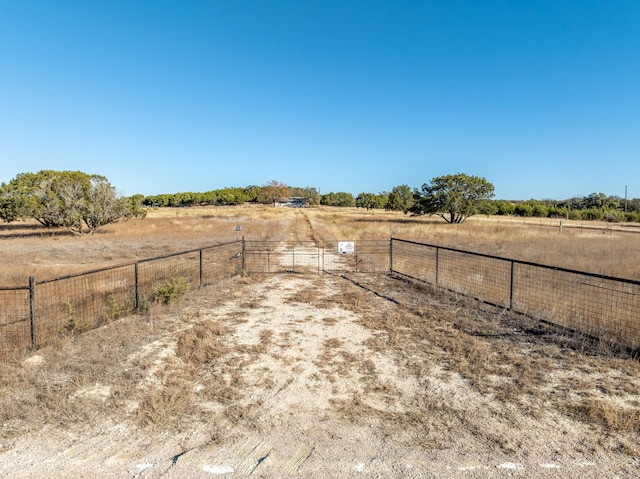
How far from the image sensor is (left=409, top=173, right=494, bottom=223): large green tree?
46.3 m

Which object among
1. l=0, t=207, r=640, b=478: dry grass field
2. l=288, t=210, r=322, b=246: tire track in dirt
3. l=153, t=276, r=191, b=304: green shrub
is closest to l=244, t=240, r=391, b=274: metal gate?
l=288, t=210, r=322, b=246: tire track in dirt

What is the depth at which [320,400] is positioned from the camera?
4.79 metres

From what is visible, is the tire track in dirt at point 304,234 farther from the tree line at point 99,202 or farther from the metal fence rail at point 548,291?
the tree line at point 99,202

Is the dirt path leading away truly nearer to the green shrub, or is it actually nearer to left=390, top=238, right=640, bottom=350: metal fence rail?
left=390, top=238, right=640, bottom=350: metal fence rail

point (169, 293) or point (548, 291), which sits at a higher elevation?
point (169, 293)

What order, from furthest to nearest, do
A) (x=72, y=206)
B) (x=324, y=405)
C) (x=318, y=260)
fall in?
(x=72, y=206)
(x=318, y=260)
(x=324, y=405)

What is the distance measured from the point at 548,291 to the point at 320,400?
10.3 metres

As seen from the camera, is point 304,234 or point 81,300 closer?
point 81,300

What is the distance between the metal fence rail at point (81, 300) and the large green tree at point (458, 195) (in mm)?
36273

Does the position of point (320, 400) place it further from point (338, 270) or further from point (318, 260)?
point (318, 260)

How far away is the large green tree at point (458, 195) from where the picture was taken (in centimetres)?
4631

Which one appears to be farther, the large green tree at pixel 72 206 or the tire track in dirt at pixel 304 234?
the large green tree at pixel 72 206

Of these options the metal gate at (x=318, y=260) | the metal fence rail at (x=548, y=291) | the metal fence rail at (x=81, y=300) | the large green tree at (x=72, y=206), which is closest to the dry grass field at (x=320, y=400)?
the metal fence rail at (x=81, y=300)

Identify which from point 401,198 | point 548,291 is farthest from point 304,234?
point 401,198
